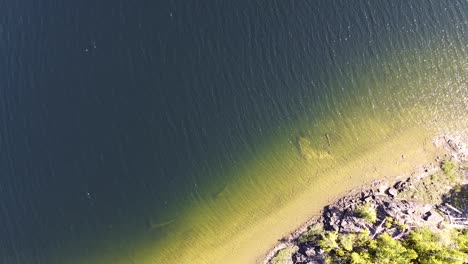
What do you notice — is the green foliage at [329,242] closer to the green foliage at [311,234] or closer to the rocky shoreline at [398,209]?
the rocky shoreline at [398,209]

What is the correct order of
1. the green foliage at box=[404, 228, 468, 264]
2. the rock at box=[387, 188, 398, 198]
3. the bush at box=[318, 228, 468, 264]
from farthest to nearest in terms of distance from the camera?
the rock at box=[387, 188, 398, 198]
the bush at box=[318, 228, 468, 264]
the green foliage at box=[404, 228, 468, 264]

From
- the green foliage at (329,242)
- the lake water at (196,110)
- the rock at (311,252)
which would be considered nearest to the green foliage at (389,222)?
the green foliage at (329,242)

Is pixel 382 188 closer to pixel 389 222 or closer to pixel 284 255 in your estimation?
pixel 389 222

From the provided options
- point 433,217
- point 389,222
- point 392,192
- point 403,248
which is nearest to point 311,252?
point 389,222

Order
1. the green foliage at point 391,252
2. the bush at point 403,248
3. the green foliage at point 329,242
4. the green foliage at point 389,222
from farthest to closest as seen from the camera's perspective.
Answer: the green foliage at point 329,242 → the green foliage at point 389,222 → the green foliage at point 391,252 → the bush at point 403,248

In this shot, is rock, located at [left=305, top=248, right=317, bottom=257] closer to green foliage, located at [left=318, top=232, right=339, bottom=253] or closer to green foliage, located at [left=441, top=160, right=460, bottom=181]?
green foliage, located at [left=318, top=232, right=339, bottom=253]

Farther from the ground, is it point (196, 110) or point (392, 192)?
point (196, 110)

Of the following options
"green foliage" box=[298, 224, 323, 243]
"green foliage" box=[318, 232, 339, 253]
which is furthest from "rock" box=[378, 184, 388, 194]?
"green foliage" box=[298, 224, 323, 243]
